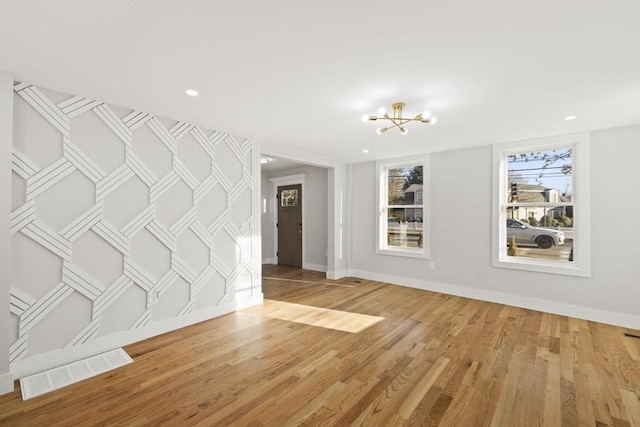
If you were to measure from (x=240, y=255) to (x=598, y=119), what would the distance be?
4628mm

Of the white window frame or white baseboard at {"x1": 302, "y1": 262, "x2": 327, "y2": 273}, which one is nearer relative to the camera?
the white window frame

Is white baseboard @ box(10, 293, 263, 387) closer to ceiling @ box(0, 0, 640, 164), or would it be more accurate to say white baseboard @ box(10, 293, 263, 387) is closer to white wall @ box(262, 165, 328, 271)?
ceiling @ box(0, 0, 640, 164)

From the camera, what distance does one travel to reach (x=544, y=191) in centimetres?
395

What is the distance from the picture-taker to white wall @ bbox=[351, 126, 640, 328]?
3.30 meters

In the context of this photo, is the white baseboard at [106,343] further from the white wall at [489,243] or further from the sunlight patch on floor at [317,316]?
the white wall at [489,243]

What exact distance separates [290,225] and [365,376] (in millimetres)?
4999

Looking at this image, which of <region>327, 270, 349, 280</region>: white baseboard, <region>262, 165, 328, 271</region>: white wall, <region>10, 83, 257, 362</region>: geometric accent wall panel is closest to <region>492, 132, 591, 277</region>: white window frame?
<region>327, 270, 349, 280</region>: white baseboard

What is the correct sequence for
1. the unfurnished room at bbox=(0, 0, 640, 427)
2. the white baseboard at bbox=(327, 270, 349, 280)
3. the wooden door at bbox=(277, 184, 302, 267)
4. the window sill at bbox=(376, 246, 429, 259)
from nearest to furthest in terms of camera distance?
the unfurnished room at bbox=(0, 0, 640, 427) → the window sill at bbox=(376, 246, 429, 259) → the white baseboard at bbox=(327, 270, 349, 280) → the wooden door at bbox=(277, 184, 302, 267)

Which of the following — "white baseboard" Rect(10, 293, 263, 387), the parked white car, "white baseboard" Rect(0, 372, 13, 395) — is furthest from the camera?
the parked white car

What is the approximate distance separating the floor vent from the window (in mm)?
4306

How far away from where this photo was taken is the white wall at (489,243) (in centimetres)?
330

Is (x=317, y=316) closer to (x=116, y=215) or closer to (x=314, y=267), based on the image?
(x=116, y=215)

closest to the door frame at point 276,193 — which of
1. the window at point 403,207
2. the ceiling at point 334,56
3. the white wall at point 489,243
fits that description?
the white wall at point 489,243

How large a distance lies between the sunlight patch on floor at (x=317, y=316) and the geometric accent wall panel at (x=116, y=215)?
1.93 feet
